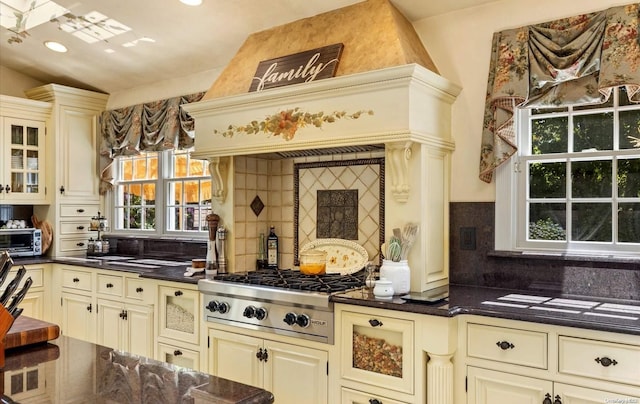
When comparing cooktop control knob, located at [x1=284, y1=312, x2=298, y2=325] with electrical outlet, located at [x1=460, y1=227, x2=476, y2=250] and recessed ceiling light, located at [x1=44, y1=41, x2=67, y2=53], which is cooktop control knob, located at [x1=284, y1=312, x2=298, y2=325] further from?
recessed ceiling light, located at [x1=44, y1=41, x2=67, y2=53]

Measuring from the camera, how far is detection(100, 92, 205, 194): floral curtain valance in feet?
13.8

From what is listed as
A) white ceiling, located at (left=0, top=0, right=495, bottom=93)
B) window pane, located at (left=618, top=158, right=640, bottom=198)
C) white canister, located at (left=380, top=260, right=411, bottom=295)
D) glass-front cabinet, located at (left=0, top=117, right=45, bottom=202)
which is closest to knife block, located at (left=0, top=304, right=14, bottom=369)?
white canister, located at (left=380, top=260, right=411, bottom=295)

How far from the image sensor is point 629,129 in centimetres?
258

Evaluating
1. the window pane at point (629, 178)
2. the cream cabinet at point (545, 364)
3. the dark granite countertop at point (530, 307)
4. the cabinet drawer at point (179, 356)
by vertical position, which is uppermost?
the window pane at point (629, 178)

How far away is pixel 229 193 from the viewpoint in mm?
3539

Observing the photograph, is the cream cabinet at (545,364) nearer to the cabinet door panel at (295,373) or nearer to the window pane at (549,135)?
the cabinet door panel at (295,373)

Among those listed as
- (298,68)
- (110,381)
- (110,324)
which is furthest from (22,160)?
(110,381)

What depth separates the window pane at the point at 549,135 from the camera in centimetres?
278

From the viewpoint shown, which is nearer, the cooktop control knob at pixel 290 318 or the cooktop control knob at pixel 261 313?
the cooktop control knob at pixel 290 318

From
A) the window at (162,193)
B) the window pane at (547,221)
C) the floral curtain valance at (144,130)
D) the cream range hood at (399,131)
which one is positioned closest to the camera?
the cream range hood at (399,131)

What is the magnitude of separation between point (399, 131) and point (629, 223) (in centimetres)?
121

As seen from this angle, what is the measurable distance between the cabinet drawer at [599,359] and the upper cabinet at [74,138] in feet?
14.2

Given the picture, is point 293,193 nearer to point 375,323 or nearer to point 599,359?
point 375,323

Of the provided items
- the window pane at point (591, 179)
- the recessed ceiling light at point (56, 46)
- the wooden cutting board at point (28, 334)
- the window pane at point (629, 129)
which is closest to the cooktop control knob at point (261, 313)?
the wooden cutting board at point (28, 334)
